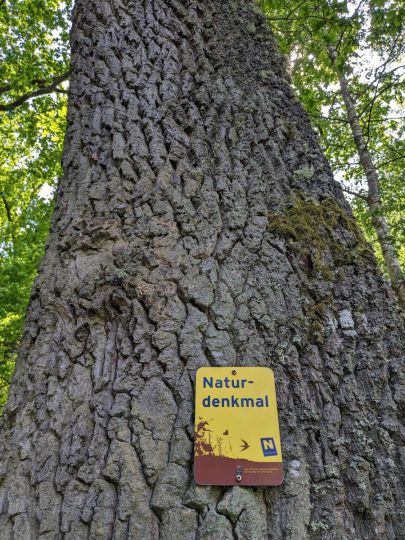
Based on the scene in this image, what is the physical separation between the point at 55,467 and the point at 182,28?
88.5 inches

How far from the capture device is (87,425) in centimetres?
112

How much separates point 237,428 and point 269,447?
0.33ft

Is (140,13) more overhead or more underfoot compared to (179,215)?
more overhead

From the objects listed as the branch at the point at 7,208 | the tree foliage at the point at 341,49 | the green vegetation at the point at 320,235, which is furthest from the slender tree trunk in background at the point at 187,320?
the branch at the point at 7,208

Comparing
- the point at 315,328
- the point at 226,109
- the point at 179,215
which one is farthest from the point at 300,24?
the point at 315,328

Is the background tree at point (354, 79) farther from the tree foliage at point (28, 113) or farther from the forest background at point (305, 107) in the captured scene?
the tree foliage at point (28, 113)

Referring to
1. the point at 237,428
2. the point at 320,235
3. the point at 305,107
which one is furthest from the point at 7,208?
the point at 237,428

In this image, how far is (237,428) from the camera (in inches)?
42.7

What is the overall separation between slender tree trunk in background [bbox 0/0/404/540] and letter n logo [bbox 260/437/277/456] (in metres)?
0.05

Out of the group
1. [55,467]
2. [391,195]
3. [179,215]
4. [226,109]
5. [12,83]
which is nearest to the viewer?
[55,467]

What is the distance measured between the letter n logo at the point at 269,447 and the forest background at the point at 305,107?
13.2 ft

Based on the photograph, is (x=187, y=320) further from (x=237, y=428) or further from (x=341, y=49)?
(x=341, y=49)

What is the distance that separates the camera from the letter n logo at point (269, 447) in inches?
41.4

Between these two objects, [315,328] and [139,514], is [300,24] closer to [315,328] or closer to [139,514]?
[315,328]
